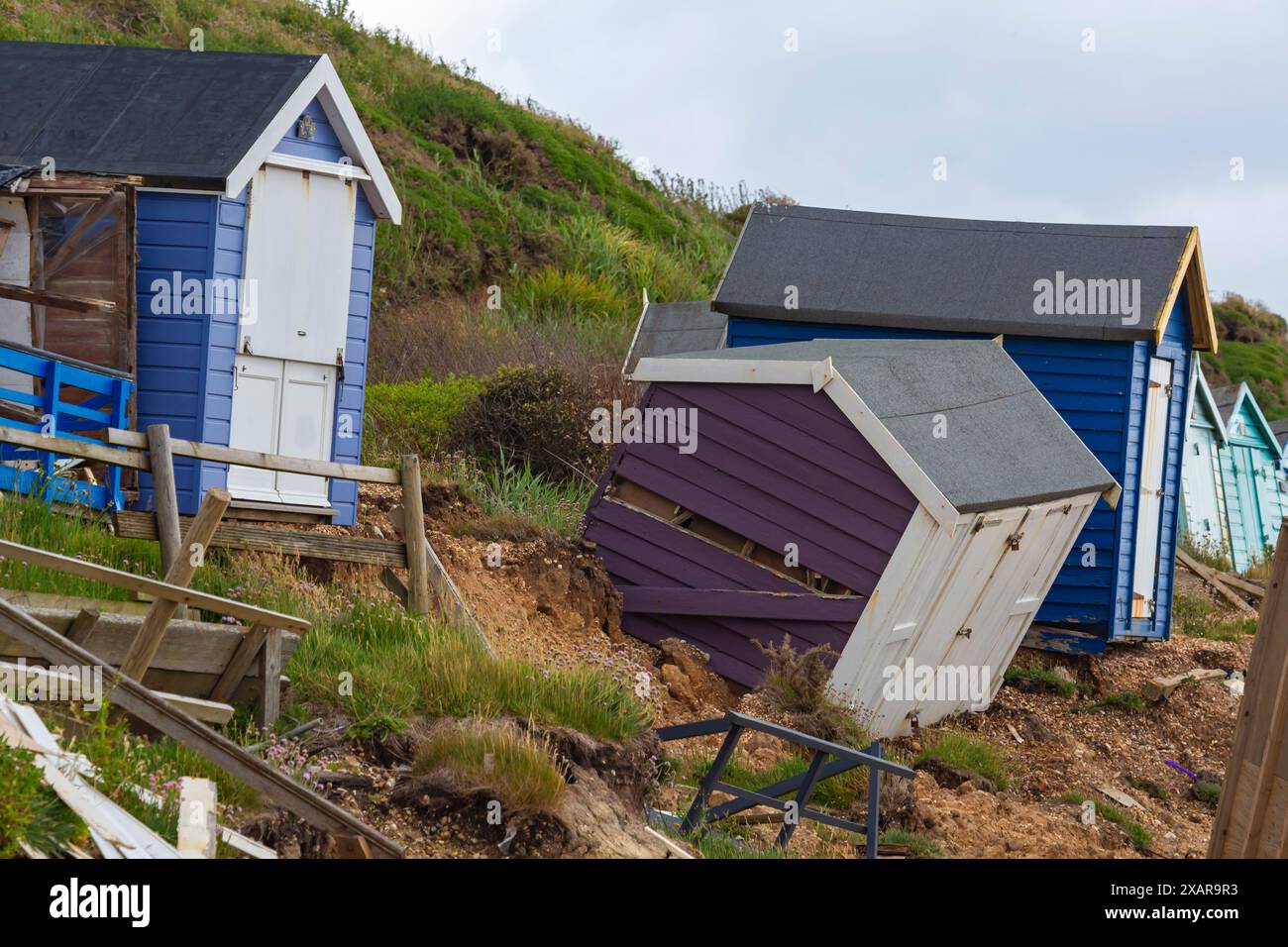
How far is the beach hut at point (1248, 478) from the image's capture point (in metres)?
27.9

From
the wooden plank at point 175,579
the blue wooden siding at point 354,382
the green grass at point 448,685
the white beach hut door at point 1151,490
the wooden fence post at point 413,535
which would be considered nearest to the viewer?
the wooden plank at point 175,579

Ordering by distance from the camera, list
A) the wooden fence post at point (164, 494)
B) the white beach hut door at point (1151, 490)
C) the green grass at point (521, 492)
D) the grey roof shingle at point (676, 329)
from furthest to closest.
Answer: the grey roof shingle at point (676, 329), the white beach hut door at point (1151, 490), the green grass at point (521, 492), the wooden fence post at point (164, 494)

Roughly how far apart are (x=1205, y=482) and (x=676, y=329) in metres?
11.0

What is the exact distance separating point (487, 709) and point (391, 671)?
26.2 inches

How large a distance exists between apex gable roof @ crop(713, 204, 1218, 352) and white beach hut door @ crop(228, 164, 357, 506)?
540 centimetres

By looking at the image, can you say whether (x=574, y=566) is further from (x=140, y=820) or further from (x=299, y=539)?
(x=140, y=820)

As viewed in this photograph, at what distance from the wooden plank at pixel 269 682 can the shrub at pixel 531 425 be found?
337 inches

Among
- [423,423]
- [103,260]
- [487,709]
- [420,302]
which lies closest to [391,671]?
[487,709]

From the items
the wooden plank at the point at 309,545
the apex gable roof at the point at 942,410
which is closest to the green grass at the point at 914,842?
the apex gable roof at the point at 942,410

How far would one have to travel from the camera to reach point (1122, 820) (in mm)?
11469

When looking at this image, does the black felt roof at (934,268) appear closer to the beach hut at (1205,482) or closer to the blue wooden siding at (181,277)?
the blue wooden siding at (181,277)

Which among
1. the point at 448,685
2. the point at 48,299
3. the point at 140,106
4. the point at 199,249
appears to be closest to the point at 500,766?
the point at 448,685

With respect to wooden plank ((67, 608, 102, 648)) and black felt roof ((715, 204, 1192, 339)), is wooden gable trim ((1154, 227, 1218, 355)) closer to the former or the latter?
black felt roof ((715, 204, 1192, 339))

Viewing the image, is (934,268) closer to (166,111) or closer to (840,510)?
(840,510)
